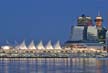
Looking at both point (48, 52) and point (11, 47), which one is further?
point (11, 47)

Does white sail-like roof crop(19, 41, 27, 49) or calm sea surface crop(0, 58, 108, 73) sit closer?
calm sea surface crop(0, 58, 108, 73)

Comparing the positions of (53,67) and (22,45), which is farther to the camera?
(22,45)

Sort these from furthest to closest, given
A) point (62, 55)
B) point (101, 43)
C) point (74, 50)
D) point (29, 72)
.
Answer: point (101, 43) < point (74, 50) < point (62, 55) < point (29, 72)

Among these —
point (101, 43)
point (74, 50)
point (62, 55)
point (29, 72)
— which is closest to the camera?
point (29, 72)

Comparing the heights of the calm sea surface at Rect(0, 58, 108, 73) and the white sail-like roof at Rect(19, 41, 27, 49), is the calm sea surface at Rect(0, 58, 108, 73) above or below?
below

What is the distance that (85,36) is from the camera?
188 meters

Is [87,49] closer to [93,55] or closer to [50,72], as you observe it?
[93,55]

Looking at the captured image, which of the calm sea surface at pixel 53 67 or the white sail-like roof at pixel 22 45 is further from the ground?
the white sail-like roof at pixel 22 45

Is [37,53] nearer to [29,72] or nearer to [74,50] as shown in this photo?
[74,50]

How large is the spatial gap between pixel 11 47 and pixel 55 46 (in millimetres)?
13814

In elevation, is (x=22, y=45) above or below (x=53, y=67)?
above

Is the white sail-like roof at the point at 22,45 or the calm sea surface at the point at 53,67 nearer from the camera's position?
the calm sea surface at the point at 53,67

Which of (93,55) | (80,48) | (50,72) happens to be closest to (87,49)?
(80,48)

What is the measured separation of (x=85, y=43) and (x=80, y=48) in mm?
8809
